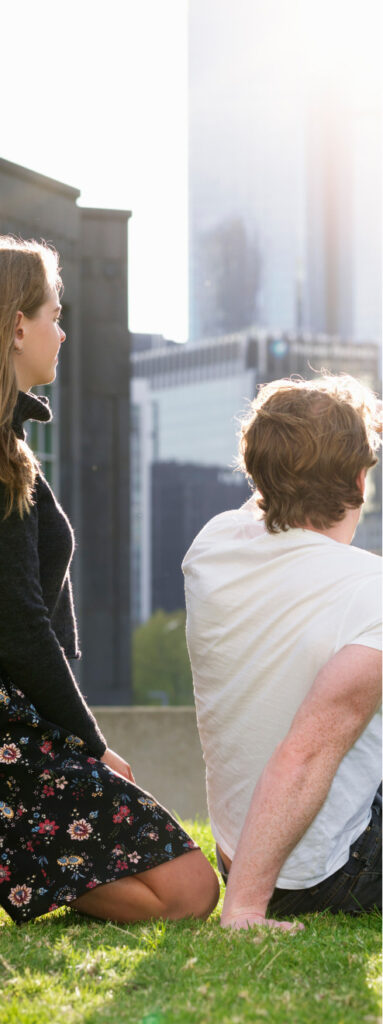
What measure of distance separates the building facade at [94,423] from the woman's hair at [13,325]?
18.9 meters

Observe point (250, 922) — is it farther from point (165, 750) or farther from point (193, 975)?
point (165, 750)

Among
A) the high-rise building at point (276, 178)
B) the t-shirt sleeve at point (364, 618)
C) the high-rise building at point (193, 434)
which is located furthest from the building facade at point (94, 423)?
the high-rise building at point (276, 178)

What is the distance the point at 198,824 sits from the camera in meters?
5.01

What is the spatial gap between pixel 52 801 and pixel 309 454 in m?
1.03

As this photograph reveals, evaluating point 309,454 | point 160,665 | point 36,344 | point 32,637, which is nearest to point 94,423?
point 36,344

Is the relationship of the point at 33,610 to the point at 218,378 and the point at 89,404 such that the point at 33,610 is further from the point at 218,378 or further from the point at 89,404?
the point at 218,378

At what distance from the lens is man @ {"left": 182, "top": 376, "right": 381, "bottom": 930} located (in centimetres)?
246

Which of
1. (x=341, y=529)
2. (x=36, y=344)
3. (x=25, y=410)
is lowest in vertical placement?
(x=341, y=529)

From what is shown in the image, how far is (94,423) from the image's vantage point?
30984mm

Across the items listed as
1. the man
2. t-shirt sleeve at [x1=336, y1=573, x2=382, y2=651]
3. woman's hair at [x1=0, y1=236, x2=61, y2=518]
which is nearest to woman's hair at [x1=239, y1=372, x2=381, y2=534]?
the man

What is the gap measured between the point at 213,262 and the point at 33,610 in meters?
146

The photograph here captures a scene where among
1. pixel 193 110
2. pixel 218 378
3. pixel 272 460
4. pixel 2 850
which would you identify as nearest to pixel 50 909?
pixel 2 850

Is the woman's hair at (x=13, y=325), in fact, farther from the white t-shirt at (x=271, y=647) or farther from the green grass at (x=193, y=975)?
the green grass at (x=193, y=975)

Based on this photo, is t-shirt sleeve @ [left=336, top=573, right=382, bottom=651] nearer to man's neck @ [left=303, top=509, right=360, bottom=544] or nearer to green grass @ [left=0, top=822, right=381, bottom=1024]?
man's neck @ [left=303, top=509, right=360, bottom=544]
